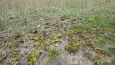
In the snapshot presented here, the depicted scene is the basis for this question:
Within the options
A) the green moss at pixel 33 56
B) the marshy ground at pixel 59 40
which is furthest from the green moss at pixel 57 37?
the green moss at pixel 33 56

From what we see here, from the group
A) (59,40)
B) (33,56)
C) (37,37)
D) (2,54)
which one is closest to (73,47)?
(59,40)

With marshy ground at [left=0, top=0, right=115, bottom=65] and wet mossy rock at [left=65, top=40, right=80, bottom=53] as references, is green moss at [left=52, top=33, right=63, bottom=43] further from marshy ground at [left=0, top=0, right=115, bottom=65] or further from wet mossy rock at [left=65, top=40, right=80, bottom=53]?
wet mossy rock at [left=65, top=40, right=80, bottom=53]

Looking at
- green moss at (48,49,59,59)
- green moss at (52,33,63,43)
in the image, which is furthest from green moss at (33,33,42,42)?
green moss at (48,49,59,59)

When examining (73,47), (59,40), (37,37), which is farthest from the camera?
(37,37)

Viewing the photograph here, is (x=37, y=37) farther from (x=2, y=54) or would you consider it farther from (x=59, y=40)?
(x=2, y=54)

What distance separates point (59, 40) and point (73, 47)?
0.34 metres

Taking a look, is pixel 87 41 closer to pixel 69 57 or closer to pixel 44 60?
pixel 69 57

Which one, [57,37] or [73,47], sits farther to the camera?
[57,37]

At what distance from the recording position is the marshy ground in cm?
325

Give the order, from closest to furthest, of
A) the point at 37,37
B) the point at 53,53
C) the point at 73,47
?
the point at 53,53 → the point at 73,47 → the point at 37,37

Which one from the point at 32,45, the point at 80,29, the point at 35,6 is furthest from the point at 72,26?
the point at 35,6

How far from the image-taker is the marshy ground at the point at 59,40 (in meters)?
3.25

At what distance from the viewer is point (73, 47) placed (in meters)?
3.43

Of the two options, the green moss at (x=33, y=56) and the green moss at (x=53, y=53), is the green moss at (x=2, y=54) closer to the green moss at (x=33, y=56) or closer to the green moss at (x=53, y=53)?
the green moss at (x=33, y=56)
